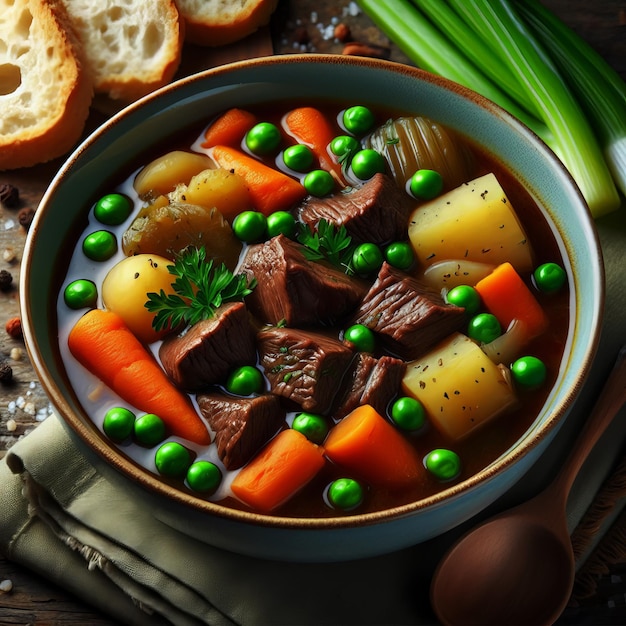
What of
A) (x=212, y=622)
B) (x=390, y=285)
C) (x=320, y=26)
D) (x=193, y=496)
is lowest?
(x=212, y=622)

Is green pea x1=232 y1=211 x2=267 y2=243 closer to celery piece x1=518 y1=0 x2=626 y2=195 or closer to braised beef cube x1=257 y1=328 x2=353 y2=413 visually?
braised beef cube x1=257 y1=328 x2=353 y2=413

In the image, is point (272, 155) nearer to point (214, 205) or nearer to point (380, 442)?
point (214, 205)

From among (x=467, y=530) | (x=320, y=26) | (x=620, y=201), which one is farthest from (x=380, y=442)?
(x=320, y=26)

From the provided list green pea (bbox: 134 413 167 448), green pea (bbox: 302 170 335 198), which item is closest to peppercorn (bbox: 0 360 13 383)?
green pea (bbox: 134 413 167 448)

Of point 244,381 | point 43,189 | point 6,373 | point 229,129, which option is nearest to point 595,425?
point 244,381

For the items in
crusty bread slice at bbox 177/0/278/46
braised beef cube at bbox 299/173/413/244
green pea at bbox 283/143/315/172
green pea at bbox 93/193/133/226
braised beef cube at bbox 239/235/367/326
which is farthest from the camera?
crusty bread slice at bbox 177/0/278/46

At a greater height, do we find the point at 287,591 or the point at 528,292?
the point at 528,292
